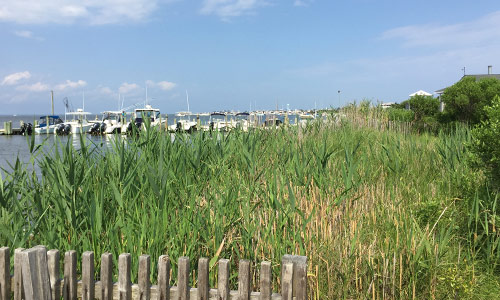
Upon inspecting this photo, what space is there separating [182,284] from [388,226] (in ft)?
6.87

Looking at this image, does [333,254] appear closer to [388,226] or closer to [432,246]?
[388,226]

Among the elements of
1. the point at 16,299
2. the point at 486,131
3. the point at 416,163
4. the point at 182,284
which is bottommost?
the point at 16,299

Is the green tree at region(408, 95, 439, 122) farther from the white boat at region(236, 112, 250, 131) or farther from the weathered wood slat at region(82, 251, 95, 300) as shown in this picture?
the weathered wood slat at region(82, 251, 95, 300)

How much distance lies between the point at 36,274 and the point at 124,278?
23.5 inches

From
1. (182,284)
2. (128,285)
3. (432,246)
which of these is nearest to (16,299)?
(128,285)

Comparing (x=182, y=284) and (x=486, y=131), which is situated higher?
(x=486, y=131)

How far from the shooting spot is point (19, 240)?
3.40 m

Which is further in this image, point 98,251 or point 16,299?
point 98,251

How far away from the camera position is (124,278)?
8.67 ft

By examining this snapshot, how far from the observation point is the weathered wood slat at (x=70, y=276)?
274cm

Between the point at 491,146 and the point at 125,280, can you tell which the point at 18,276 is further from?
the point at 491,146

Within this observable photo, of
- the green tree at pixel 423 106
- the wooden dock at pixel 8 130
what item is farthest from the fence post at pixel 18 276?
the wooden dock at pixel 8 130

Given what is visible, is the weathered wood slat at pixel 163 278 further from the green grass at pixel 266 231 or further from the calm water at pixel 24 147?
the calm water at pixel 24 147

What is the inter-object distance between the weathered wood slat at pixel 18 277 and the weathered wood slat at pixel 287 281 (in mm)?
1776
